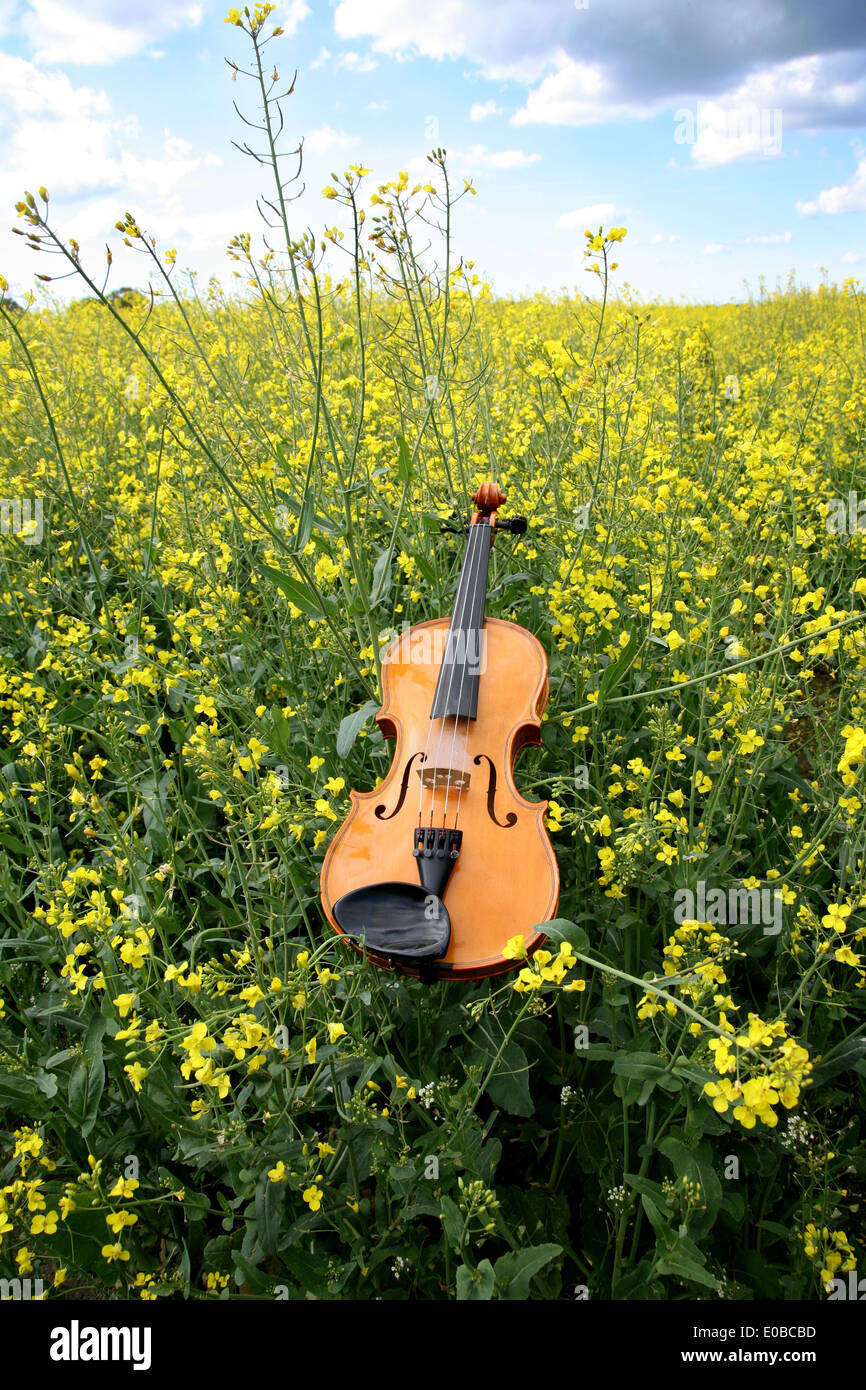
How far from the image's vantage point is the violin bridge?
1.82 metres

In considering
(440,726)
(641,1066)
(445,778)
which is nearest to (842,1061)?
(641,1066)

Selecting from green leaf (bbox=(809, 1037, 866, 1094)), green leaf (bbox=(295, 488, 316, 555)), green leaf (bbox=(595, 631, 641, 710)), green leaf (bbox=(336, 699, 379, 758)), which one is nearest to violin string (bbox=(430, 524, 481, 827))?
green leaf (bbox=(336, 699, 379, 758))

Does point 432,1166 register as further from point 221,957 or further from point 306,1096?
point 221,957

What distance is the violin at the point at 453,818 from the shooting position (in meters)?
1.47

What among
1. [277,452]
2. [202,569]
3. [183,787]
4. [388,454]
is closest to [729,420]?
[388,454]

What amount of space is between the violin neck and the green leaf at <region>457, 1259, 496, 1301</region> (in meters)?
1.20

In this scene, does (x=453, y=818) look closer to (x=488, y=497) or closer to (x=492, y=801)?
(x=492, y=801)

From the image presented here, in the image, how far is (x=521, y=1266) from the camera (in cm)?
118

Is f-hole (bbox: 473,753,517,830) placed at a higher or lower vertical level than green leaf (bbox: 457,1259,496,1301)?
higher

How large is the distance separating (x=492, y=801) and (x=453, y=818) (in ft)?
0.38

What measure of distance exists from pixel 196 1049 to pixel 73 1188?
64cm

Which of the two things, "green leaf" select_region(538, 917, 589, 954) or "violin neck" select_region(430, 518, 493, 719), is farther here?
"violin neck" select_region(430, 518, 493, 719)

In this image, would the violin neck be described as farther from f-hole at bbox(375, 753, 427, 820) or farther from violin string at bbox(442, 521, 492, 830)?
f-hole at bbox(375, 753, 427, 820)

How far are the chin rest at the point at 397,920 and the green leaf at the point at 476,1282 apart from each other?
1.53 ft
